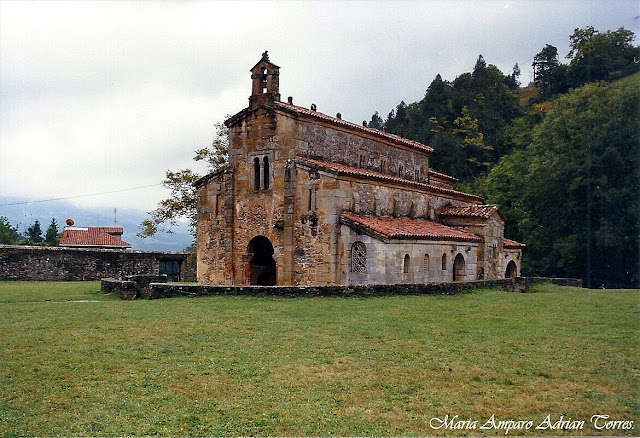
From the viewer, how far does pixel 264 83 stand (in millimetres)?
26266

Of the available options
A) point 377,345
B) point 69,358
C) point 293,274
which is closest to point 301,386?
point 377,345

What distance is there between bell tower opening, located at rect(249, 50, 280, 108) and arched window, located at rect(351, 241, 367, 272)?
8057mm

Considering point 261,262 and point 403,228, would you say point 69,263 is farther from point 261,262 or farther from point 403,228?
point 403,228

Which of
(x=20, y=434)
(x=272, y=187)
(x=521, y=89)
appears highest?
(x=521, y=89)

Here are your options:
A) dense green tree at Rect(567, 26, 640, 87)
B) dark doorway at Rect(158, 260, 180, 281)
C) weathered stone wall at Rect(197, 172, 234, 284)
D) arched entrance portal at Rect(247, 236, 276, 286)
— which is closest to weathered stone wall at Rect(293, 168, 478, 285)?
arched entrance portal at Rect(247, 236, 276, 286)

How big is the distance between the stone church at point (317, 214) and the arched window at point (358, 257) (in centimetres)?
4

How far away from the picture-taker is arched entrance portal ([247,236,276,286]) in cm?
2653

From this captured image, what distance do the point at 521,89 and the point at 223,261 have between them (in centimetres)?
8913

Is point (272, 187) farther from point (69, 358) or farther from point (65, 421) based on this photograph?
point (65, 421)

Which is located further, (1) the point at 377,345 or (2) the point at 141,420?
(1) the point at 377,345

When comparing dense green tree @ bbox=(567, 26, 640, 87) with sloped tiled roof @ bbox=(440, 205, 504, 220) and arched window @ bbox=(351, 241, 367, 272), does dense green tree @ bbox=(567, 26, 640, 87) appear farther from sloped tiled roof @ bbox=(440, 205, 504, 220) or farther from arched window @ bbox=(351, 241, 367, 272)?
arched window @ bbox=(351, 241, 367, 272)

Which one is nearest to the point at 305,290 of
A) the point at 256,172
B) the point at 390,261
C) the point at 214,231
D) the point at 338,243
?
the point at 338,243

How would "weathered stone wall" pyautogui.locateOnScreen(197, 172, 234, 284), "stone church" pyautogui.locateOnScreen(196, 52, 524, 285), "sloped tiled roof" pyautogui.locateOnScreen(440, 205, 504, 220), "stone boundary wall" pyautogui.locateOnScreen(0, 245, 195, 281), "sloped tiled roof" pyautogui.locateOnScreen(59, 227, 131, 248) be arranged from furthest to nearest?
1. "sloped tiled roof" pyautogui.locateOnScreen(59, 227, 131, 248)
2. "stone boundary wall" pyautogui.locateOnScreen(0, 245, 195, 281)
3. "sloped tiled roof" pyautogui.locateOnScreen(440, 205, 504, 220)
4. "weathered stone wall" pyautogui.locateOnScreen(197, 172, 234, 284)
5. "stone church" pyautogui.locateOnScreen(196, 52, 524, 285)

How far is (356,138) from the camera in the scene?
2827 cm
